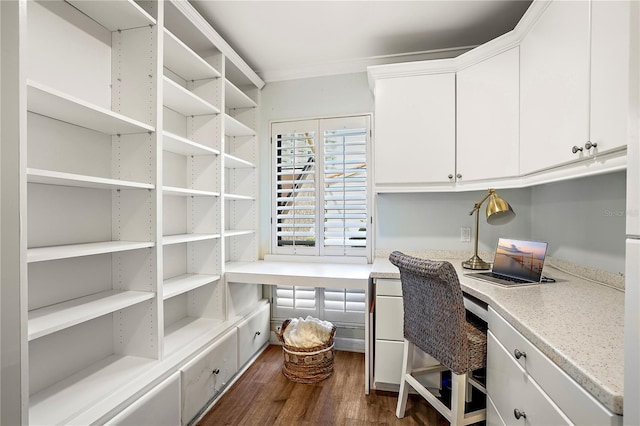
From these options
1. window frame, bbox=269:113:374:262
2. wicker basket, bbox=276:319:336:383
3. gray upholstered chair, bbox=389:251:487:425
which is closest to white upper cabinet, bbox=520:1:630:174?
gray upholstered chair, bbox=389:251:487:425

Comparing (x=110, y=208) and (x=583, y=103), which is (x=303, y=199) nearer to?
(x=110, y=208)

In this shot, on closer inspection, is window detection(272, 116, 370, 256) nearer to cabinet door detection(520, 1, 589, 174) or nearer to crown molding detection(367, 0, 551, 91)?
crown molding detection(367, 0, 551, 91)

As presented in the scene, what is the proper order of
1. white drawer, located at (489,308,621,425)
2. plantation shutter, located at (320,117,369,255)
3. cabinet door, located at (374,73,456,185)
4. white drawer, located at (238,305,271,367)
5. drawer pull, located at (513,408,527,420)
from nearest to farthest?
white drawer, located at (489,308,621,425), drawer pull, located at (513,408,527,420), cabinet door, located at (374,73,456,185), white drawer, located at (238,305,271,367), plantation shutter, located at (320,117,369,255)

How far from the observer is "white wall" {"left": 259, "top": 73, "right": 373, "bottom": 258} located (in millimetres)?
2787

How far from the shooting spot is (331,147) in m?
2.80

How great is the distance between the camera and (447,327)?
1.42 meters

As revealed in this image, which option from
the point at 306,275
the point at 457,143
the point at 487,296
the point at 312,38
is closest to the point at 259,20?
the point at 312,38

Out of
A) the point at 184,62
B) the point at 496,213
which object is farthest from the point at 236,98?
the point at 496,213

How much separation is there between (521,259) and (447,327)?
64cm

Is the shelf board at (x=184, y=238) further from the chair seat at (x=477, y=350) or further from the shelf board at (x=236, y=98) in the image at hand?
the chair seat at (x=477, y=350)

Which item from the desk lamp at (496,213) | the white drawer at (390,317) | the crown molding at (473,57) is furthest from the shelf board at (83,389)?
the crown molding at (473,57)

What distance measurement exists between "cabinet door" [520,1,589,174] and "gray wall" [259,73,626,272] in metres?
0.33

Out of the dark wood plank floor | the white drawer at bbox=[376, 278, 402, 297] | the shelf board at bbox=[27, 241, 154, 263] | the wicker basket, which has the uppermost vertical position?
the shelf board at bbox=[27, 241, 154, 263]

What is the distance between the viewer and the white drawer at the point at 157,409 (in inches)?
51.4
